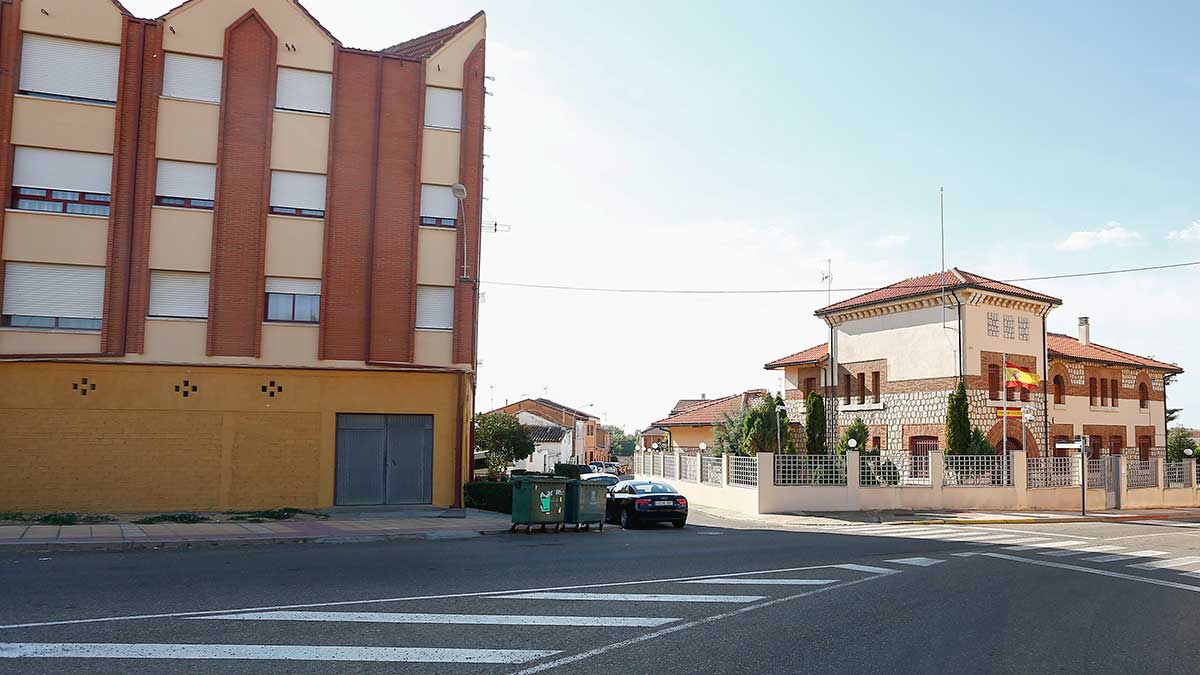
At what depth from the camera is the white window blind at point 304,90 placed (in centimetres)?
2352

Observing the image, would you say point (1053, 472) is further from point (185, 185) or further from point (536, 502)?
point (185, 185)

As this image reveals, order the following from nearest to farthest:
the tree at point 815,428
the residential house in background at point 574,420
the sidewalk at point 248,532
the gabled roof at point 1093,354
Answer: the sidewalk at point 248,532 < the tree at point 815,428 < the gabled roof at point 1093,354 < the residential house in background at point 574,420

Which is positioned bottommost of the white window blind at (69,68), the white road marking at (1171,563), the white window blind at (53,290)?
the white road marking at (1171,563)

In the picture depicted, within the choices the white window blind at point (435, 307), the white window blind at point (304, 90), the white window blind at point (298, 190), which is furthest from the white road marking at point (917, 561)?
the white window blind at point (304, 90)

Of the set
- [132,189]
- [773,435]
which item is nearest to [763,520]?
[773,435]

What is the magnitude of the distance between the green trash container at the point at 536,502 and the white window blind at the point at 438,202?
8.31m

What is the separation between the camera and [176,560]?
44.3 ft

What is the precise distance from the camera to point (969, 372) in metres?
34.8

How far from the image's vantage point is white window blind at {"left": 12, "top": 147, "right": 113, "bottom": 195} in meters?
21.8

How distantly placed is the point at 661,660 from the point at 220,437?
17733 millimetres

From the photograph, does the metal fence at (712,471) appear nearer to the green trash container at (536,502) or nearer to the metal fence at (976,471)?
the metal fence at (976,471)

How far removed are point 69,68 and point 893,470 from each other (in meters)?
25.8

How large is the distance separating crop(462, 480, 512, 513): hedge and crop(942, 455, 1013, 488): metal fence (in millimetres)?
14010

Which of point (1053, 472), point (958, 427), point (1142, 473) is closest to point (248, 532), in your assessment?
point (958, 427)
